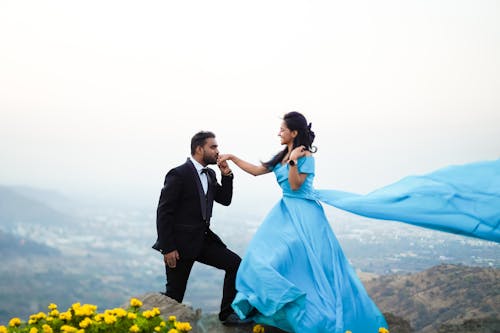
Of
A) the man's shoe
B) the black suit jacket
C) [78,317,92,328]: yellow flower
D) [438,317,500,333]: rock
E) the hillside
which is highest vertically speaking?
the black suit jacket

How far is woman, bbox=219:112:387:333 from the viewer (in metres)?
4.89

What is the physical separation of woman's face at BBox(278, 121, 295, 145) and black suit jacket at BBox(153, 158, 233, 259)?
52.0 inches

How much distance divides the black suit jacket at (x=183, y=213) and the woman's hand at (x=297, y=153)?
1.47m

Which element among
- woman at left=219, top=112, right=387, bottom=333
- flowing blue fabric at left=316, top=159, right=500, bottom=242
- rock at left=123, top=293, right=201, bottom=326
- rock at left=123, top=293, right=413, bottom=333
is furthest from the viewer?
rock at left=123, top=293, right=201, bottom=326

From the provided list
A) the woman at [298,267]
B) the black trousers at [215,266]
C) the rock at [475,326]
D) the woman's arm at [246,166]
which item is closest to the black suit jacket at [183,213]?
the black trousers at [215,266]

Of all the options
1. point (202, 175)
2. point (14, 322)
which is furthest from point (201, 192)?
point (14, 322)

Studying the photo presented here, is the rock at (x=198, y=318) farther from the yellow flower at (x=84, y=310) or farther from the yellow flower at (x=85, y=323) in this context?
the yellow flower at (x=85, y=323)

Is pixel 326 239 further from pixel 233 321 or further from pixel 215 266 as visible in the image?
pixel 233 321

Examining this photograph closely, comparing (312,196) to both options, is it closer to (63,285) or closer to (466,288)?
(466,288)

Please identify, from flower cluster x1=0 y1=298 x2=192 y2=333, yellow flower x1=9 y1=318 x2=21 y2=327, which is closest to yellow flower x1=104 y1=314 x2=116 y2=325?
flower cluster x1=0 y1=298 x2=192 y2=333

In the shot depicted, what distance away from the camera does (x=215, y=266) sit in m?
5.83

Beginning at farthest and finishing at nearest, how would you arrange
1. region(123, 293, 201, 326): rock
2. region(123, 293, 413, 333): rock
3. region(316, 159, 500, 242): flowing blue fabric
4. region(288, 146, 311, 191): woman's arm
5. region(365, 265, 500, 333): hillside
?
region(365, 265, 500, 333): hillside
region(123, 293, 201, 326): rock
region(123, 293, 413, 333): rock
region(288, 146, 311, 191): woman's arm
region(316, 159, 500, 242): flowing blue fabric

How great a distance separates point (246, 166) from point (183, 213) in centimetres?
108

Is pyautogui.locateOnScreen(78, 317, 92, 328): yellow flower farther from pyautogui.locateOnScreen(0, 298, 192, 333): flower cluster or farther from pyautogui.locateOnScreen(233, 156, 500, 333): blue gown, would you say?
pyautogui.locateOnScreen(233, 156, 500, 333): blue gown
